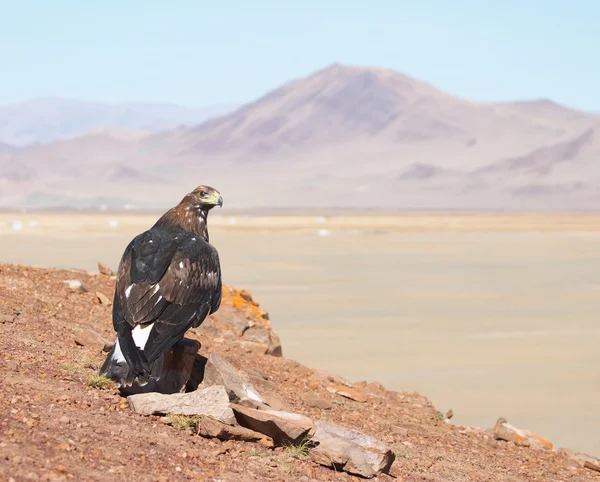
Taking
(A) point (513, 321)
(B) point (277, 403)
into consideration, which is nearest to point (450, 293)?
(A) point (513, 321)

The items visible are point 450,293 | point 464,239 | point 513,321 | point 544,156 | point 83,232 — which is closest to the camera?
point 513,321

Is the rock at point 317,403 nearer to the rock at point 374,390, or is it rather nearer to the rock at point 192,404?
the rock at point 374,390

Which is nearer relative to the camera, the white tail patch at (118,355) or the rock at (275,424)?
the rock at (275,424)

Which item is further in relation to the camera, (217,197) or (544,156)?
(544,156)

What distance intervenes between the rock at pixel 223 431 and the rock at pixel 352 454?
0.42 metres

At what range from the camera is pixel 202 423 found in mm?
7984

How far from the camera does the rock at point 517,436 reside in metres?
11.4

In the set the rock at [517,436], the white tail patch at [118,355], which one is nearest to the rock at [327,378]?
the rock at [517,436]

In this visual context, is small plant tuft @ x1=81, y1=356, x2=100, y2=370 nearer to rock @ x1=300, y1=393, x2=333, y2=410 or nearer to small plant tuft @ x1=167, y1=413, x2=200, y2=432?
small plant tuft @ x1=167, y1=413, x2=200, y2=432

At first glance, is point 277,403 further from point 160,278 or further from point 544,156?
point 544,156

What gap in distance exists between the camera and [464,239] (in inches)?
2176

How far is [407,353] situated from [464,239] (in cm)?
3699

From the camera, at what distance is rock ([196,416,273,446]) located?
314 inches

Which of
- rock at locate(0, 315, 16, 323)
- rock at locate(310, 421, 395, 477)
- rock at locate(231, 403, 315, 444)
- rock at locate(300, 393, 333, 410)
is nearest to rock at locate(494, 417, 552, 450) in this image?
rock at locate(300, 393, 333, 410)
